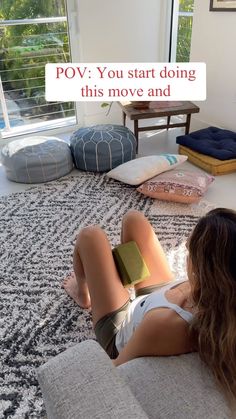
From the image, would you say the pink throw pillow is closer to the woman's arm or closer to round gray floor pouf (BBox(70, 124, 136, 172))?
round gray floor pouf (BBox(70, 124, 136, 172))

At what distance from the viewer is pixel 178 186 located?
2.36 meters

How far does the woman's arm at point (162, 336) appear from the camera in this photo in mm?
728

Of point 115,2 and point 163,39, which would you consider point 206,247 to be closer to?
point 115,2

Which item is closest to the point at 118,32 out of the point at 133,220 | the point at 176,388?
the point at 133,220

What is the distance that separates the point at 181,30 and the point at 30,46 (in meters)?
1.58

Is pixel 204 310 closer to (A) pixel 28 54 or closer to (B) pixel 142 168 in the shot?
(B) pixel 142 168

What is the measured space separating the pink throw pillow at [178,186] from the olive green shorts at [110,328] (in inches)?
49.9

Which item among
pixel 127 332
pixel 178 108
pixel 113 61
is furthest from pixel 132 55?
pixel 127 332

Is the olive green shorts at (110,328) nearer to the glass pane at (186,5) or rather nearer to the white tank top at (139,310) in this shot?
the white tank top at (139,310)

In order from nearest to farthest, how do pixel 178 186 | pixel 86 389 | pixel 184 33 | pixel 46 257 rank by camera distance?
1. pixel 86 389
2. pixel 46 257
3. pixel 178 186
4. pixel 184 33

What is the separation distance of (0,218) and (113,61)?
223cm

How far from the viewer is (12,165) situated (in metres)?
2.74

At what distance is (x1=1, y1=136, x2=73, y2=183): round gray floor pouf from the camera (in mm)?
2703

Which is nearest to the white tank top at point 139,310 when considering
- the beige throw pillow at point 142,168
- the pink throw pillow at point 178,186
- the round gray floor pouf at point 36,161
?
the pink throw pillow at point 178,186
